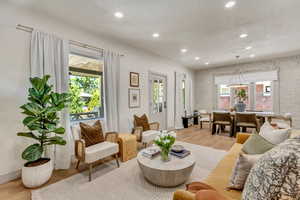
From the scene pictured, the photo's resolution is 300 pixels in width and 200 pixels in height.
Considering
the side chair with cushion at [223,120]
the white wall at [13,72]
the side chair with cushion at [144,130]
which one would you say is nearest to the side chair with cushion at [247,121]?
the side chair with cushion at [223,120]

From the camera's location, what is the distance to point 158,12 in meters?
2.56

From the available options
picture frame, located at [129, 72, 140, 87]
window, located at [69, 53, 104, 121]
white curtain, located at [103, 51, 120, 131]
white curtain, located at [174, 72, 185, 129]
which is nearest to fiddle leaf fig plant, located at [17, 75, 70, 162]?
window, located at [69, 53, 104, 121]

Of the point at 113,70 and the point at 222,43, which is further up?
the point at 222,43

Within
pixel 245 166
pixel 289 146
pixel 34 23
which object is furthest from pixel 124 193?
pixel 34 23

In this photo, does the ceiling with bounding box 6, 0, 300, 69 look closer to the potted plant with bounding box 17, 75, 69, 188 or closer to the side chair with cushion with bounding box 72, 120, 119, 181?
the potted plant with bounding box 17, 75, 69, 188

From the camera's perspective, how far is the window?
3139 millimetres

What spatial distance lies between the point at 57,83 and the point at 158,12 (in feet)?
7.59

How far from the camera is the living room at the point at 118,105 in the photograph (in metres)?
1.77

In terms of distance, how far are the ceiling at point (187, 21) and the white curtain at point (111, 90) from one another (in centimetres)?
63

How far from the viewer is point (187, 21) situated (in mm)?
2865

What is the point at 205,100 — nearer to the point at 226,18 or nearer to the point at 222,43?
the point at 222,43

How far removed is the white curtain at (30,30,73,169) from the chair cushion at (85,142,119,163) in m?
0.60

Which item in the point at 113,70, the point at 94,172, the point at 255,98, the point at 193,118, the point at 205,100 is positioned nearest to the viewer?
the point at 94,172

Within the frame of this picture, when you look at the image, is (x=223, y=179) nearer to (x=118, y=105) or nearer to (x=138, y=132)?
(x=138, y=132)
